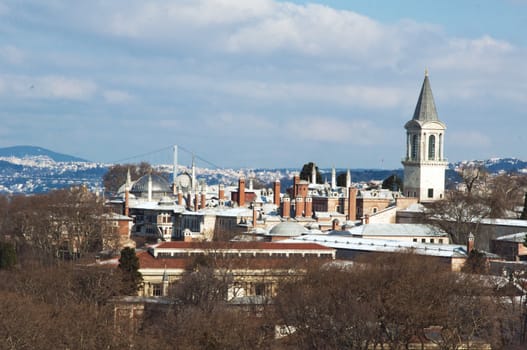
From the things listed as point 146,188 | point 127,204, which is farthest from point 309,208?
point 146,188

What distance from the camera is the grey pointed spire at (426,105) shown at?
106188 millimetres

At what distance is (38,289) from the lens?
61375mm

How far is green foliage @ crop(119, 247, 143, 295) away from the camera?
66.1 m

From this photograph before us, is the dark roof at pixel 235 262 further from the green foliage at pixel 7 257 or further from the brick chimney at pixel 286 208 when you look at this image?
the brick chimney at pixel 286 208

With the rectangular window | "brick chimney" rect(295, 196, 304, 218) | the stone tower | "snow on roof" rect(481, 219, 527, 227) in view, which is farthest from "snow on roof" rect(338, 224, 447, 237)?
the rectangular window

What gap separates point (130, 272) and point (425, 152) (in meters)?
44.1

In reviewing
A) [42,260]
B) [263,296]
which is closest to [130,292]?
[263,296]

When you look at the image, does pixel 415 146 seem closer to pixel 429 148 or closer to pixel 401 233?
pixel 429 148

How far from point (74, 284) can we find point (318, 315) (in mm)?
16585

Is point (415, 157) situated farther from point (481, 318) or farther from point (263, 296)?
point (481, 318)

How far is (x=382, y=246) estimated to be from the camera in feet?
261

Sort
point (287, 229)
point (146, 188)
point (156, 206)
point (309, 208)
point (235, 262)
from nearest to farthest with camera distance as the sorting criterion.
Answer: point (235, 262), point (287, 229), point (309, 208), point (156, 206), point (146, 188)

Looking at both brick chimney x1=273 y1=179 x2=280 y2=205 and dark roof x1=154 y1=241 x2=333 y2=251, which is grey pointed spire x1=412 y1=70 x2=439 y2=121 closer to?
brick chimney x1=273 y1=179 x2=280 y2=205

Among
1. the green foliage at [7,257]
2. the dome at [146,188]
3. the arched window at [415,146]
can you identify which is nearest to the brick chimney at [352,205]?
the arched window at [415,146]
